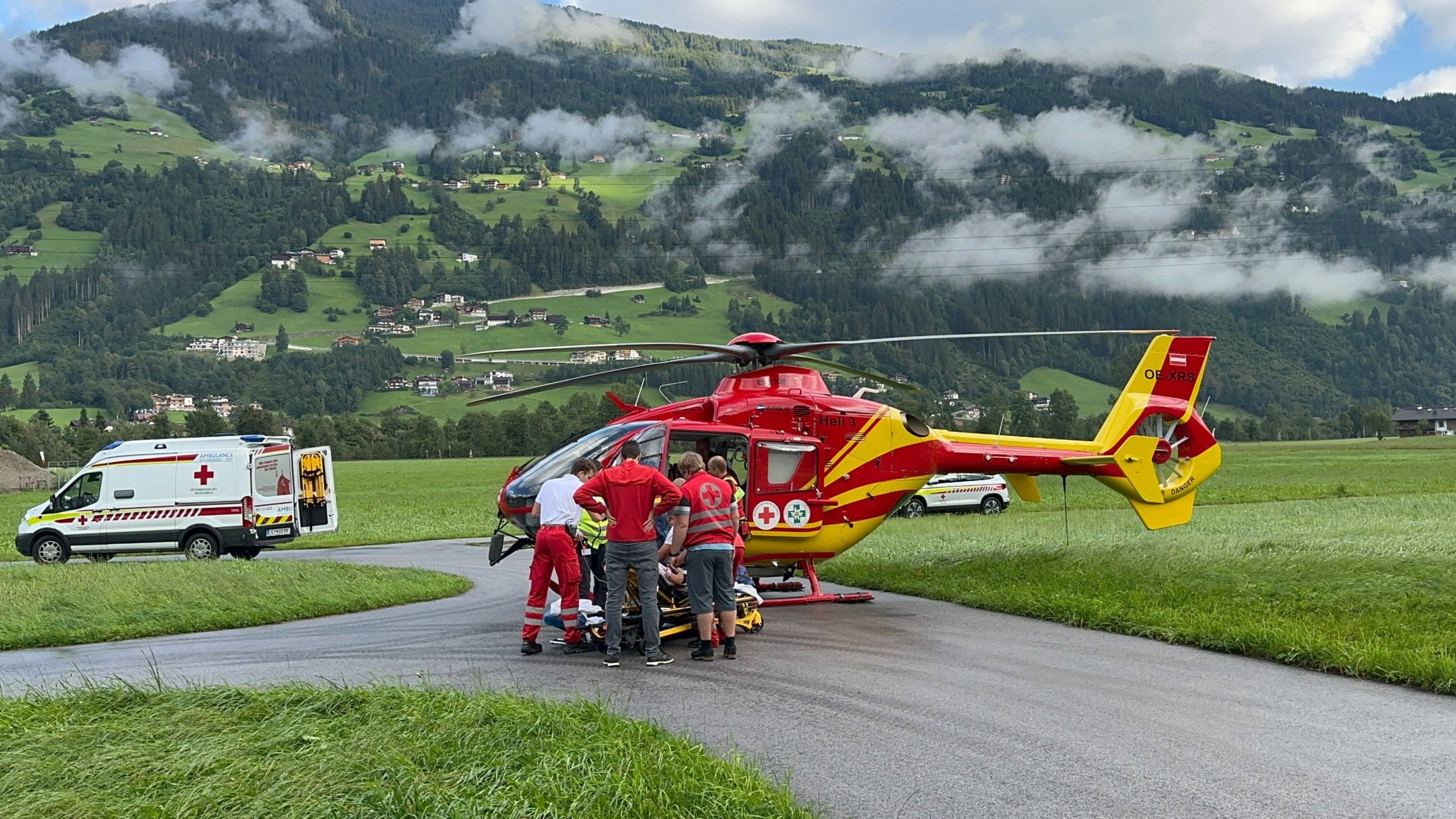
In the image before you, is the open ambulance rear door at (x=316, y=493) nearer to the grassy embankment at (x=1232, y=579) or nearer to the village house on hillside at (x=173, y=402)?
the grassy embankment at (x=1232, y=579)

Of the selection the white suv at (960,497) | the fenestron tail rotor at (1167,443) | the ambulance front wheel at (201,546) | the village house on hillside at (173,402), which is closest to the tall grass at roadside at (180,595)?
the ambulance front wheel at (201,546)

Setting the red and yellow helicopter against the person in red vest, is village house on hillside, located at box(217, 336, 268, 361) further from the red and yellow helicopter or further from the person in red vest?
the person in red vest

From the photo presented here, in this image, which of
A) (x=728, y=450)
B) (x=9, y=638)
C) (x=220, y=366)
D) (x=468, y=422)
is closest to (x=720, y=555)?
(x=728, y=450)

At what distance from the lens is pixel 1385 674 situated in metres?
9.33

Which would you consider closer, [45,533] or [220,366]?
[45,533]

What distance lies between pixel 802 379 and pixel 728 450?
1734 millimetres

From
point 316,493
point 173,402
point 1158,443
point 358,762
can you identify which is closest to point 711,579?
point 358,762

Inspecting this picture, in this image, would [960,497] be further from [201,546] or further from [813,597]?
[813,597]

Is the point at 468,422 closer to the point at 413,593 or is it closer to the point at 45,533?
the point at 45,533

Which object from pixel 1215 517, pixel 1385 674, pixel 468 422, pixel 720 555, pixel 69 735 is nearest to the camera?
pixel 69 735

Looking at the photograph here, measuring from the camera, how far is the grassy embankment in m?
10.4

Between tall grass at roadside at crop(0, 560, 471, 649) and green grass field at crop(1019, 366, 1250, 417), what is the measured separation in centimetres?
15729

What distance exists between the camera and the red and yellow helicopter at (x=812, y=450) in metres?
14.3

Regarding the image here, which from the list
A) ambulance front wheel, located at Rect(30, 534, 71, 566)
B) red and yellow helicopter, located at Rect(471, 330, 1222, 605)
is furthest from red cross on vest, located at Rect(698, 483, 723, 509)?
ambulance front wheel, located at Rect(30, 534, 71, 566)
